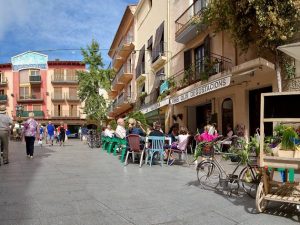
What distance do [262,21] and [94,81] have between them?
23710 millimetres

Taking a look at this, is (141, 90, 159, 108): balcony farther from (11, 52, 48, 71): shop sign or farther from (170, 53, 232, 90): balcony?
(11, 52, 48, 71): shop sign

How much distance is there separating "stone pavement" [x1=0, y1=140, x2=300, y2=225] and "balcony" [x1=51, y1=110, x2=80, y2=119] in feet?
197

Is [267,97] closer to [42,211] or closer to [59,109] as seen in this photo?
[42,211]

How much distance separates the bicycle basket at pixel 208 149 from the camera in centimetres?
740

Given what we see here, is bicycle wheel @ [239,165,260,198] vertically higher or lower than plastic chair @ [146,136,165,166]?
lower

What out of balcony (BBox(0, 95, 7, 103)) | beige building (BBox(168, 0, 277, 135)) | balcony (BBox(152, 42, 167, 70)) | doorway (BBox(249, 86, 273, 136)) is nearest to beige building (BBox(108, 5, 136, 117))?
balcony (BBox(152, 42, 167, 70))

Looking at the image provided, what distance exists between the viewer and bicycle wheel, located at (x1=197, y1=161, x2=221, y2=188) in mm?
7504

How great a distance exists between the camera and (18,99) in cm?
6775

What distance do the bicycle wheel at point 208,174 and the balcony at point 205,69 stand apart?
8102mm

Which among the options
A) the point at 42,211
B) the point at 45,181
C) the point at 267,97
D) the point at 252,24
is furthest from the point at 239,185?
the point at 252,24

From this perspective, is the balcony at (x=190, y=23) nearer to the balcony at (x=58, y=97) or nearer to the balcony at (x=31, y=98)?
the balcony at (x=58, y=97)

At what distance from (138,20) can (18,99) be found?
4043cm

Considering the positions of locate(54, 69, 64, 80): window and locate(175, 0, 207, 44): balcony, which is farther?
locate(54, 69, 64, 80): window

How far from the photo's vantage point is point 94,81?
33.6 metres
